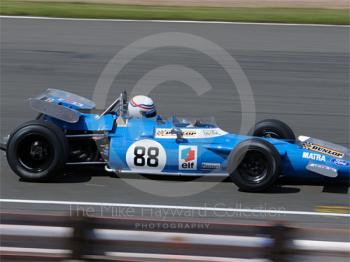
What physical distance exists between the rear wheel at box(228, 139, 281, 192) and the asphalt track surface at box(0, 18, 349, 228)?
0.52 ft

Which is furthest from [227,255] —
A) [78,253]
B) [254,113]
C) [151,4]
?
[151,4]

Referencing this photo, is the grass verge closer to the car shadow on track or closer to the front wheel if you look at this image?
the car shadow on track

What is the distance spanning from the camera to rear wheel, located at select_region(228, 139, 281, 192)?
29.4ft

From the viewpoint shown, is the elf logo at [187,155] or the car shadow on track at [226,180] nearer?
the elf logo at [187,155]

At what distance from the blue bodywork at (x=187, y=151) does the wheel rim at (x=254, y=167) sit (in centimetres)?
24

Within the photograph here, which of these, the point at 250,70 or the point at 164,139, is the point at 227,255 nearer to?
the point at 164,139

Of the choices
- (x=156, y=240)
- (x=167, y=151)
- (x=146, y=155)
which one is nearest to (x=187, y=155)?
(x=167, y=151)

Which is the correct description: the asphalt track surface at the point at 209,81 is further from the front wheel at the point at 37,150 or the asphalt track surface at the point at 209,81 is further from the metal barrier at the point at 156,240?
the metal barrier at the point at 156,240

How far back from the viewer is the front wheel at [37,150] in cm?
923

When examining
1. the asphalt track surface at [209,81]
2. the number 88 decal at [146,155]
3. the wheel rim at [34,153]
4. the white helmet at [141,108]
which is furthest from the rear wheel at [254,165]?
the wheel rim at [34,153]

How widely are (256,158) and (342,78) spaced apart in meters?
6.48

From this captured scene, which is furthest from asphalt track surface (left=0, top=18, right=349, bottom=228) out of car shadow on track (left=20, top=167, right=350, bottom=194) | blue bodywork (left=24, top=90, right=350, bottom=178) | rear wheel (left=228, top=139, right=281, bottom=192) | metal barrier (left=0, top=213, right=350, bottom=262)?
metal barrier (left=0, top=213, right=350, bottom=262)

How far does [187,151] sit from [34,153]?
188cm

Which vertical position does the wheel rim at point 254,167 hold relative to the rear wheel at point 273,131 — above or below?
below
